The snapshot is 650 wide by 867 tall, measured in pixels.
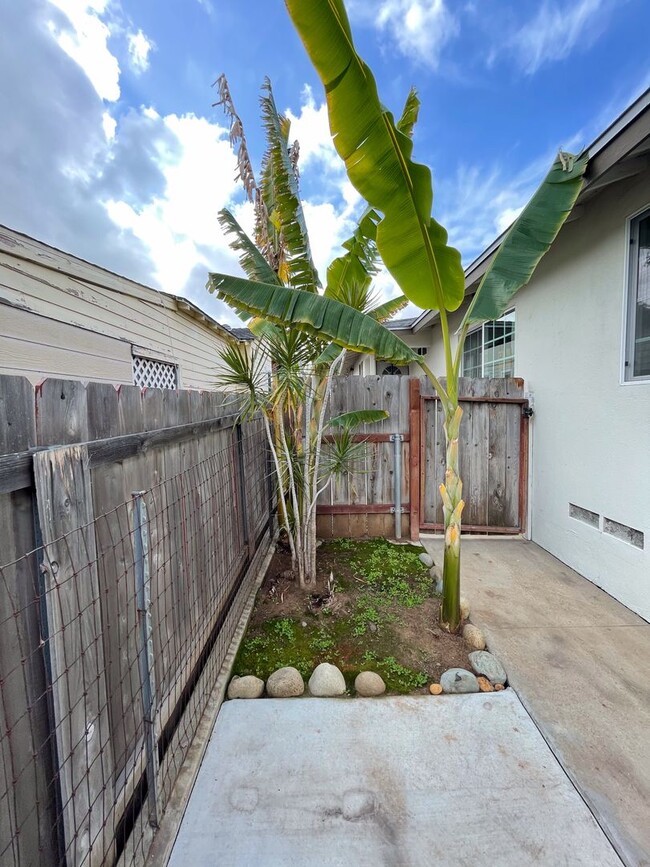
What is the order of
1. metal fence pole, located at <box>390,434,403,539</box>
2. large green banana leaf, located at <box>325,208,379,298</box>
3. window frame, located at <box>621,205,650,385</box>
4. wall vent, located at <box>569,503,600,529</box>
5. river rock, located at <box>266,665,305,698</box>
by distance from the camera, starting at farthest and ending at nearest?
metal fence pole, located at <box>390,434,403,539</box> → wall vent, located at <box>569,503,600,529</box> → large green banana leaf, located at <box>325,208,379,298</box> → window frame, located at <box>621,205,650,385</box> → river rock, located at <box>266,665,305,698</box>

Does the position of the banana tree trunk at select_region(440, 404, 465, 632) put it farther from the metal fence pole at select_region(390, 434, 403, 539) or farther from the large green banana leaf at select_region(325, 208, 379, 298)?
the metal fence pole at select_region(390, 434, 403, 539)

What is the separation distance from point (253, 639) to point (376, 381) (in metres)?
3.30

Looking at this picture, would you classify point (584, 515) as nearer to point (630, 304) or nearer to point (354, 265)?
point (630, 304)

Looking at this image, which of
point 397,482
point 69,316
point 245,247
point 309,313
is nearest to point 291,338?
point 309,313

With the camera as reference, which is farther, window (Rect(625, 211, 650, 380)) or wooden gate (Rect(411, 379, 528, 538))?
wooden gate (Rect(411, 379, 528, 538))

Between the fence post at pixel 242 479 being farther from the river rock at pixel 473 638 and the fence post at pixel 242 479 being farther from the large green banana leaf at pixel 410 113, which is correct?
the large green banana leaf at pixel 410 113

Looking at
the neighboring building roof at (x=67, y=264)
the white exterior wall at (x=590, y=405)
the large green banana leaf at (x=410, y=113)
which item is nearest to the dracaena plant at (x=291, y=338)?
the large green banana leaf at (x=410, y=113)

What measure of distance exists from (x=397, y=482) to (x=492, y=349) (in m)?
Answer: 2.98

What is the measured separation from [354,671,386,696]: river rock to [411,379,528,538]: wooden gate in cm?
262

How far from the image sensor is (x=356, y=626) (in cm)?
296

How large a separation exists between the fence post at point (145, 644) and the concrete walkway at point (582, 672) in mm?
2005

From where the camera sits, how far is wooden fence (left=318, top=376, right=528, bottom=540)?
15.7 ft

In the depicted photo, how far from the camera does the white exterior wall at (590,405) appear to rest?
10.4ft

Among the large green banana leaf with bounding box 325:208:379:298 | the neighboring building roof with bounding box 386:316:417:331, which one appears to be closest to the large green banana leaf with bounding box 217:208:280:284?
the large green banana leaf with bounding box 325:208:379:298
